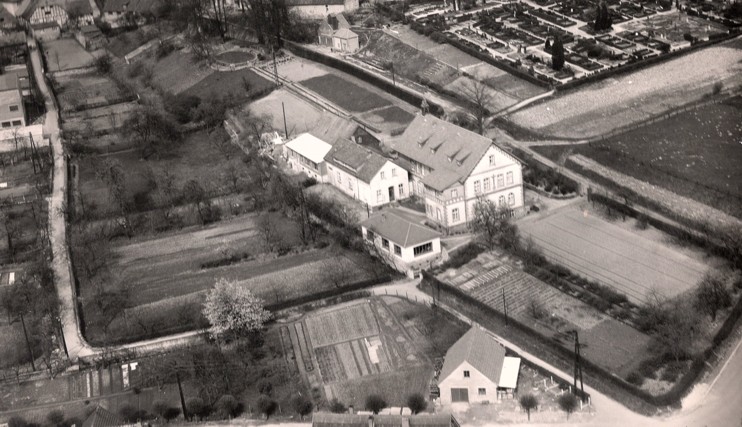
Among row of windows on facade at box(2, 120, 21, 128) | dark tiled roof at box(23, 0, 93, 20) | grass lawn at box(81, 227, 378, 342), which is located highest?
dark tiled roof at box(23, 0, 93, 20)

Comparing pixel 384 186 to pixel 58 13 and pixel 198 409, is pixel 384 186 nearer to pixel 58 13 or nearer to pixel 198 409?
pixel 198 409

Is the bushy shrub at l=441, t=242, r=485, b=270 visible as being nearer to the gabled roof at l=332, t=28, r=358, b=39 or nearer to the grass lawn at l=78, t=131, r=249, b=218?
the grass lawn at l=78, t=131, r=249, b=218

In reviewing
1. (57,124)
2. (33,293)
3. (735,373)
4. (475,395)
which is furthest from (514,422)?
(57,124)

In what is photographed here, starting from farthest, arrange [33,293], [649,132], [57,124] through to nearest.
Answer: [57,124] → [649,132] → [33,293]

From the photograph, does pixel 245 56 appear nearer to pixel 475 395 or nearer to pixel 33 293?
pixel 33 293

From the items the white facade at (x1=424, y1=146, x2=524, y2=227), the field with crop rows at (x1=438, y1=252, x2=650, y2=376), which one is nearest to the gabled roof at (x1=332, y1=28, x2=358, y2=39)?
the white facade at (x1=424, y1=146, x2=524, y2=227)

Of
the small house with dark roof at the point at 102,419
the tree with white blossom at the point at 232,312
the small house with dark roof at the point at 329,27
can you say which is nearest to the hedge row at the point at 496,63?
the small house with dark roof at the point at 329,27
